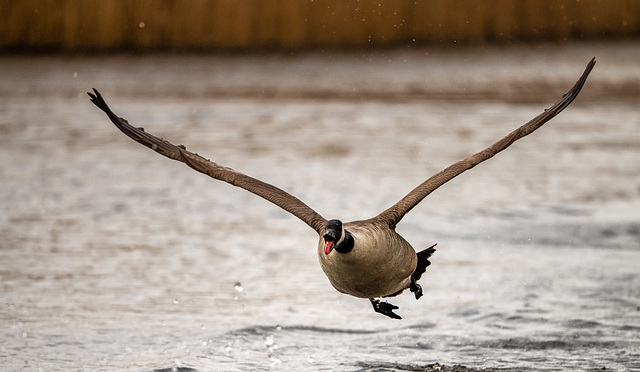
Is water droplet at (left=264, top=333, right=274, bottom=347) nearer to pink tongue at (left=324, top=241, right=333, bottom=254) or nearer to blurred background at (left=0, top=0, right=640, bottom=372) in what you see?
blurred background at (left=0, top=0, right=640, bottom=372)

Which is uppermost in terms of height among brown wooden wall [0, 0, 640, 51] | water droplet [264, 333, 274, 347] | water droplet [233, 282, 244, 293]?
brown wooden wall [0, 0, 640, 51]

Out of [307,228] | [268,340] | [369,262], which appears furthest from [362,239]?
[307,228]

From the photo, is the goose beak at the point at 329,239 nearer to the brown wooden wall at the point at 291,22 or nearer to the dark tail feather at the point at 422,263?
the dark tail feather at the point at 422,263

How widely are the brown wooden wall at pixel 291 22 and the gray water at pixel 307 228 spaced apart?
158 centimetres

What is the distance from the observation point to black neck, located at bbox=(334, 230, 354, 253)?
254 inches

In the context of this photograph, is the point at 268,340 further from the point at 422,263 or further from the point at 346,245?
the point at 346,245

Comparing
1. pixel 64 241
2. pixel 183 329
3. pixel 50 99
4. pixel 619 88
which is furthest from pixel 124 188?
pixel 619 88

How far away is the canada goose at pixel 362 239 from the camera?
6.66 m

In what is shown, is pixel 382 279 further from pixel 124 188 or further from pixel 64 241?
pixel 124 188

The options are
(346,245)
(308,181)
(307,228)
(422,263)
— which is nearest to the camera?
(346,245)

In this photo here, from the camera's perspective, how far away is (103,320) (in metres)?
8.95

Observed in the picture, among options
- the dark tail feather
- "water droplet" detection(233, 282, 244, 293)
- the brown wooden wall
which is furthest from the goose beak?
the brown wooden wall

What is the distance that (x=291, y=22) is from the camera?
24.9m

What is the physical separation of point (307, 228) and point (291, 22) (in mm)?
13204
